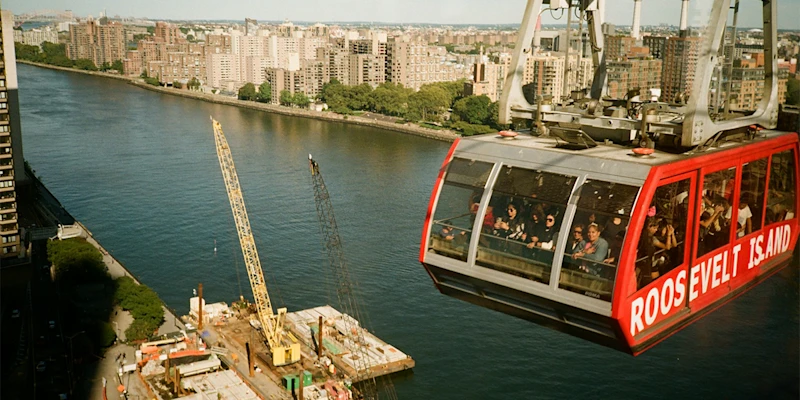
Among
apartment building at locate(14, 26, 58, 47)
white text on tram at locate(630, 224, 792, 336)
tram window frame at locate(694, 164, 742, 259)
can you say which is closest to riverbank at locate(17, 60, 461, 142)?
apartment building at locate(14, 26, 58, 47)

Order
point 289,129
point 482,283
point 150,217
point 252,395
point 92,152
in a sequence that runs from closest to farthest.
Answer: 1. point 482,283
2. point 252,395
3. point 150,217
4. point 92,152
5. point 289,129

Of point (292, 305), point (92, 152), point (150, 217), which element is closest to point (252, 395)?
point (292, 305)

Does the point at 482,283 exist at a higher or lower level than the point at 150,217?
higher

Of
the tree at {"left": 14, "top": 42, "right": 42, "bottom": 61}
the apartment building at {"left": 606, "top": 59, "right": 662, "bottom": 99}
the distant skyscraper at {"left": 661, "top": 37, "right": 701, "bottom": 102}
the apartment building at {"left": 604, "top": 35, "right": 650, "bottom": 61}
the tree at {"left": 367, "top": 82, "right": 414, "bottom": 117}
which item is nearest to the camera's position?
the distant skyscraper at {"left": 661, "top": 37, "right": 701, "bottom": 102}

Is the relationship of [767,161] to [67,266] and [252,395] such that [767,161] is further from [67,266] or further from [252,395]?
[67,266]

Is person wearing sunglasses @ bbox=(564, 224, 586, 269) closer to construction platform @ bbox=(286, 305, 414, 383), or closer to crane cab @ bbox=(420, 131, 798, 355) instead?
crane cab @ bbox=(420, 131, 798, 355)

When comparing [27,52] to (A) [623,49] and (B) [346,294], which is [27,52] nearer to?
(A) [623,49]
